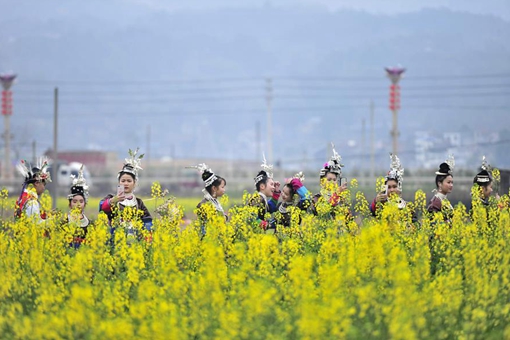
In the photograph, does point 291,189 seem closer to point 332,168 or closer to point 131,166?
point 332,168

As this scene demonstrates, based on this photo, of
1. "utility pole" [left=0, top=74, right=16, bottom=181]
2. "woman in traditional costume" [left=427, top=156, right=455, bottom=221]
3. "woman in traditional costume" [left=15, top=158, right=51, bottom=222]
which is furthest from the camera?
"utility pole" [left=0, top=74, right=16, bottom=181]

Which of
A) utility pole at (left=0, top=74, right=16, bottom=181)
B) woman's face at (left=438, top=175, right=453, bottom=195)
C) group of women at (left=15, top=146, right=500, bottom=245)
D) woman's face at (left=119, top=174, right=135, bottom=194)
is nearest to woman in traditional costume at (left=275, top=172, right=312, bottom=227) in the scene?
group of women at (left=15, top=146, right=500, bottom=245)

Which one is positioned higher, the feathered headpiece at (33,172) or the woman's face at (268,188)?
the feathered headpiece at (33,172)

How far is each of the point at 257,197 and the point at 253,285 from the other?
5.60 m

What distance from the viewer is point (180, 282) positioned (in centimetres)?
882

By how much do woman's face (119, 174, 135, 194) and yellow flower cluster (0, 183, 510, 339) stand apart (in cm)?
96

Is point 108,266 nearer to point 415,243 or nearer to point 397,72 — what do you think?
point 415,243

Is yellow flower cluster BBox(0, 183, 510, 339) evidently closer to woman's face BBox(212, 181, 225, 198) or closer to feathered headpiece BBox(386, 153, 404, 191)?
woman's face BBox(212, 181, 225, 198)

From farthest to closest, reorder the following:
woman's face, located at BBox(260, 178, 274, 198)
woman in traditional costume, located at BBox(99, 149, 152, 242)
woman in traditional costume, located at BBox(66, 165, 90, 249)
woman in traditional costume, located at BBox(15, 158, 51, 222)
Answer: woman's face, located at BBox(260, 178, 274, 198), woman in traditional costume, located at BBox(15, 158, 51, 222), woman in traditional costume, located at BBox(99, 149, 152, 242), woman in traditional costume, located at BBox(66, 165, 90, 249)

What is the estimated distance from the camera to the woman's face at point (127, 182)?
1306cm

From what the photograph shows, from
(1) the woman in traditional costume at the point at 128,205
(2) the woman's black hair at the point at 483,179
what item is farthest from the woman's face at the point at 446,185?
(1) the woman in traditional costume at the point at 128,205

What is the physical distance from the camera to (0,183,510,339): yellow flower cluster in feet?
26.7

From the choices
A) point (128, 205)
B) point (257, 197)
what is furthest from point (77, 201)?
point (257, 197)

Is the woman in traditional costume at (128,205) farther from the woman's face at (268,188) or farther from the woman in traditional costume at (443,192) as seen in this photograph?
the woman in traditional costume at (443,192)
